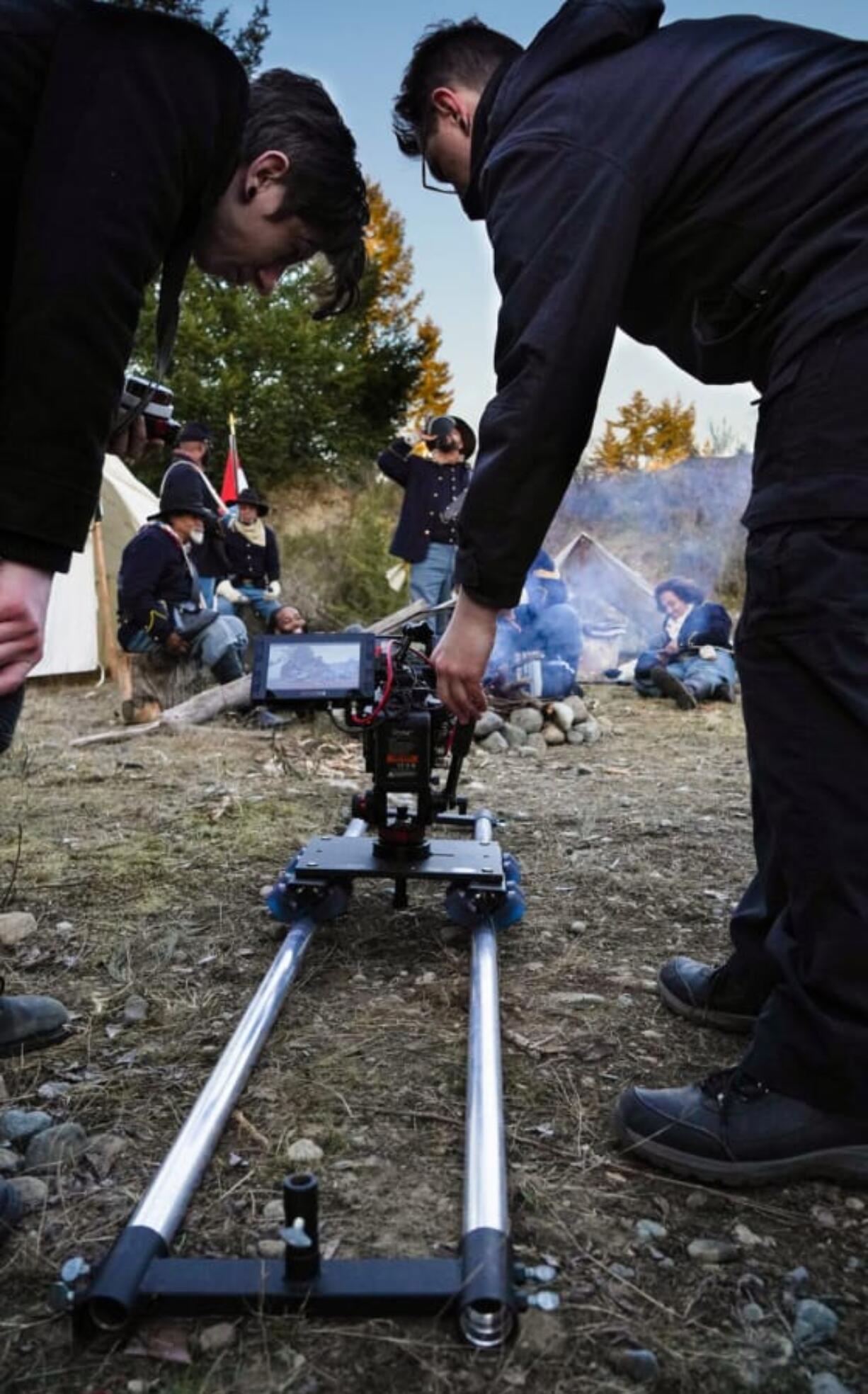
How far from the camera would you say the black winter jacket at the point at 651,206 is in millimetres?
1443

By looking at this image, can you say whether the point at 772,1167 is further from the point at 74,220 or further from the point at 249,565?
the point at 249,565

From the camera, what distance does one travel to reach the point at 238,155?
142 centimetres

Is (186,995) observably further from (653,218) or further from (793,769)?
(653,218)

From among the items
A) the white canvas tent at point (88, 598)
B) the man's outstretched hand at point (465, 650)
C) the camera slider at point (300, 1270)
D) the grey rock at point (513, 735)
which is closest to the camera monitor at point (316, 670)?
the man's outstretched hand at point (465, 650)

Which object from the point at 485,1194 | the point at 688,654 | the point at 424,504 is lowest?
the point at 485,1194

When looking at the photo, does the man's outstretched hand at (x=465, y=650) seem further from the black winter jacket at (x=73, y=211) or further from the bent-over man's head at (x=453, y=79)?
the bent-over man's head at (x=453, y=79)

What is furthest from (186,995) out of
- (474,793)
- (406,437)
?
(406,437)

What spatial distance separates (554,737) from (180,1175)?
5121mm

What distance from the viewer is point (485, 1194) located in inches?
52.0

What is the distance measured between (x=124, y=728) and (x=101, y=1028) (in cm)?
456

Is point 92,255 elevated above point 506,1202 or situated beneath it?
elevated above

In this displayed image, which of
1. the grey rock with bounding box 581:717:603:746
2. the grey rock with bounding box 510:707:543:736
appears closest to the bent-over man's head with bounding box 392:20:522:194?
the grey rock with bounding box 510:707:543:736

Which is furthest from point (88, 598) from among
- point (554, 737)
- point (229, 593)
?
point (554, 737)

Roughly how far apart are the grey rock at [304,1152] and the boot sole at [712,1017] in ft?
2.82
